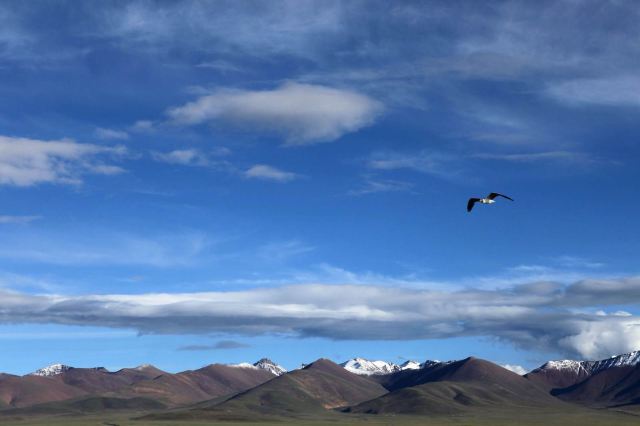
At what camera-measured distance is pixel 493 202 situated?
207 feet
